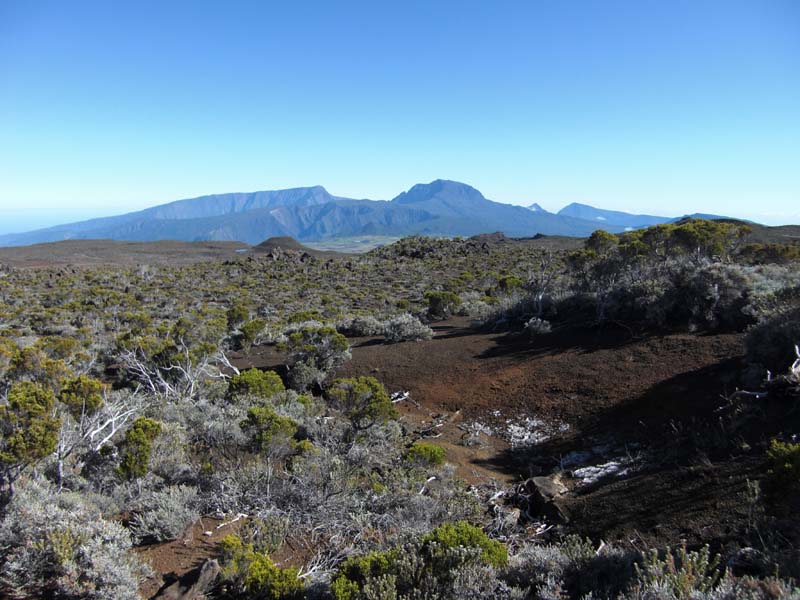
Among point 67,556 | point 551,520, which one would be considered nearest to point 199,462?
point 67,556

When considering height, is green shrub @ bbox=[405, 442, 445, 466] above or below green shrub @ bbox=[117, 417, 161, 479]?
below

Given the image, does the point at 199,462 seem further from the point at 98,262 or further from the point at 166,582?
the point at 98,262

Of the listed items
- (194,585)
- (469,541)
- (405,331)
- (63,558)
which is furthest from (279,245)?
(469,541)

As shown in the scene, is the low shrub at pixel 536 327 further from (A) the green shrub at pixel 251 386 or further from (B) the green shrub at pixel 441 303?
(A) the green shrub at pixel 251 386

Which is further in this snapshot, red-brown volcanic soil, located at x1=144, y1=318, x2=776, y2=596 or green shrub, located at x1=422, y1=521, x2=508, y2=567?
red-brown volcanic soil, located at x1=144, y1=318, x2=776, y2=596

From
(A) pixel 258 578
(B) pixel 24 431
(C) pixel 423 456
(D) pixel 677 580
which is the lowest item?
(C) pixel 423 456

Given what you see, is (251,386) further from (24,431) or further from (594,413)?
(594,413)

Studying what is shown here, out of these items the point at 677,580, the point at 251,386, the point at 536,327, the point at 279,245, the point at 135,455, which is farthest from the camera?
the point at 279,245

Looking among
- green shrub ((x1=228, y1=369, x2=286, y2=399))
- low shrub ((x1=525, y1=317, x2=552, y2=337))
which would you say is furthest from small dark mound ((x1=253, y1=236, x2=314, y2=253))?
green shrub ((x1=228, y1=369, x2=286, y2=399))

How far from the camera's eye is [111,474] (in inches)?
190

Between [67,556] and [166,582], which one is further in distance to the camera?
[166,582]

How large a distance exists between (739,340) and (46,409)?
10857 mm

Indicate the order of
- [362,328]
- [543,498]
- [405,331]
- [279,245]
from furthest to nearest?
1. [279,245]
2. [362,328]
3. [405,331]
4. [543,498]

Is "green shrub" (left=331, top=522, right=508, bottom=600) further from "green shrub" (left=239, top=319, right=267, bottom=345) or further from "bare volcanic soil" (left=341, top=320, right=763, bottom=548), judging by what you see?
"green shrub" (left=239, top=319, right=267, bottom=345)
